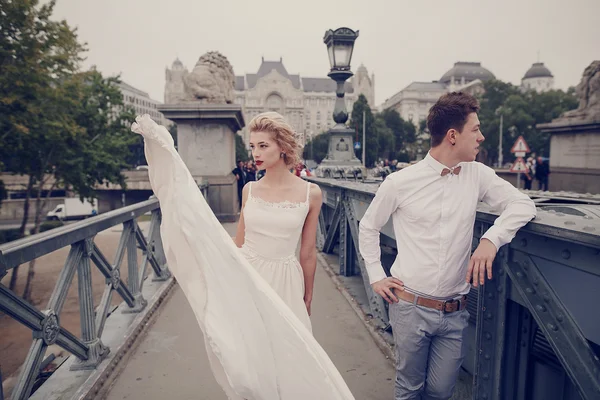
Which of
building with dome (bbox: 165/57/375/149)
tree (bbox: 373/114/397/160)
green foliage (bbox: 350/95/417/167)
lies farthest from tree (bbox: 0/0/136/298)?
building with dome (bbox: 165/57/375/149)

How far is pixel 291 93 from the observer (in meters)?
126

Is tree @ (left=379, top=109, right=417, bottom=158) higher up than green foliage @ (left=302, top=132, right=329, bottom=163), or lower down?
higher up

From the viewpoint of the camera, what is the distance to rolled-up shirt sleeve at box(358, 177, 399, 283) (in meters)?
2.16

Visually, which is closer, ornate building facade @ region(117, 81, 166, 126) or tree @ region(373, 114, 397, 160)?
tree @ region(373, 114, 397, 160)

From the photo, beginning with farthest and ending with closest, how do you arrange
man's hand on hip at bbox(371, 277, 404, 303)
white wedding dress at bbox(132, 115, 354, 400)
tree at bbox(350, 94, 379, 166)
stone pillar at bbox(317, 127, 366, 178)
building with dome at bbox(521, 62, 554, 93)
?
building with dome at bbox(521, 62, 554, 93) → tree at bbox(350, 94, 379, 166) → stone pillar at bbox(317, 127, 366, 178) → man's hand on hip at bbox(371, 277, 404, 303) → white wedding dress at bbox(132, 115, 354, 400)

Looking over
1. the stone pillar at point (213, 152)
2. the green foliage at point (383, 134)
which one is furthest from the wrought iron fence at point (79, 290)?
the green foliage at point (383, 134)

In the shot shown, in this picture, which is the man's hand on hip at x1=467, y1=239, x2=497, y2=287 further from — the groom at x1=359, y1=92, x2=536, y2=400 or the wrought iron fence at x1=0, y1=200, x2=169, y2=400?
the wrought iron fence at x1=0, y1=200, x2=169, y2=400

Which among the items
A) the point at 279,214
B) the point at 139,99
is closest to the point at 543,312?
the point at 279,214

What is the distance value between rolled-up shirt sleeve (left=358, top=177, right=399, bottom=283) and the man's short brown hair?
0.32 meters

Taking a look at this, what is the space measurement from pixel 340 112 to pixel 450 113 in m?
6.79

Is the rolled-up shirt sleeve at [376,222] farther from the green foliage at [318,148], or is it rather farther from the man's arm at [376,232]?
the green foliage at [318,148]

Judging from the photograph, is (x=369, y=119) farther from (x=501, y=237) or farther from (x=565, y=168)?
(x=501, y=237)

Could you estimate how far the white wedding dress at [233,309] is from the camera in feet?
5.47

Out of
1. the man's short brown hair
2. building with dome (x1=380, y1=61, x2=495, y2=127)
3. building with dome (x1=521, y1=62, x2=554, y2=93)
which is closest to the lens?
the man's short brown hair
